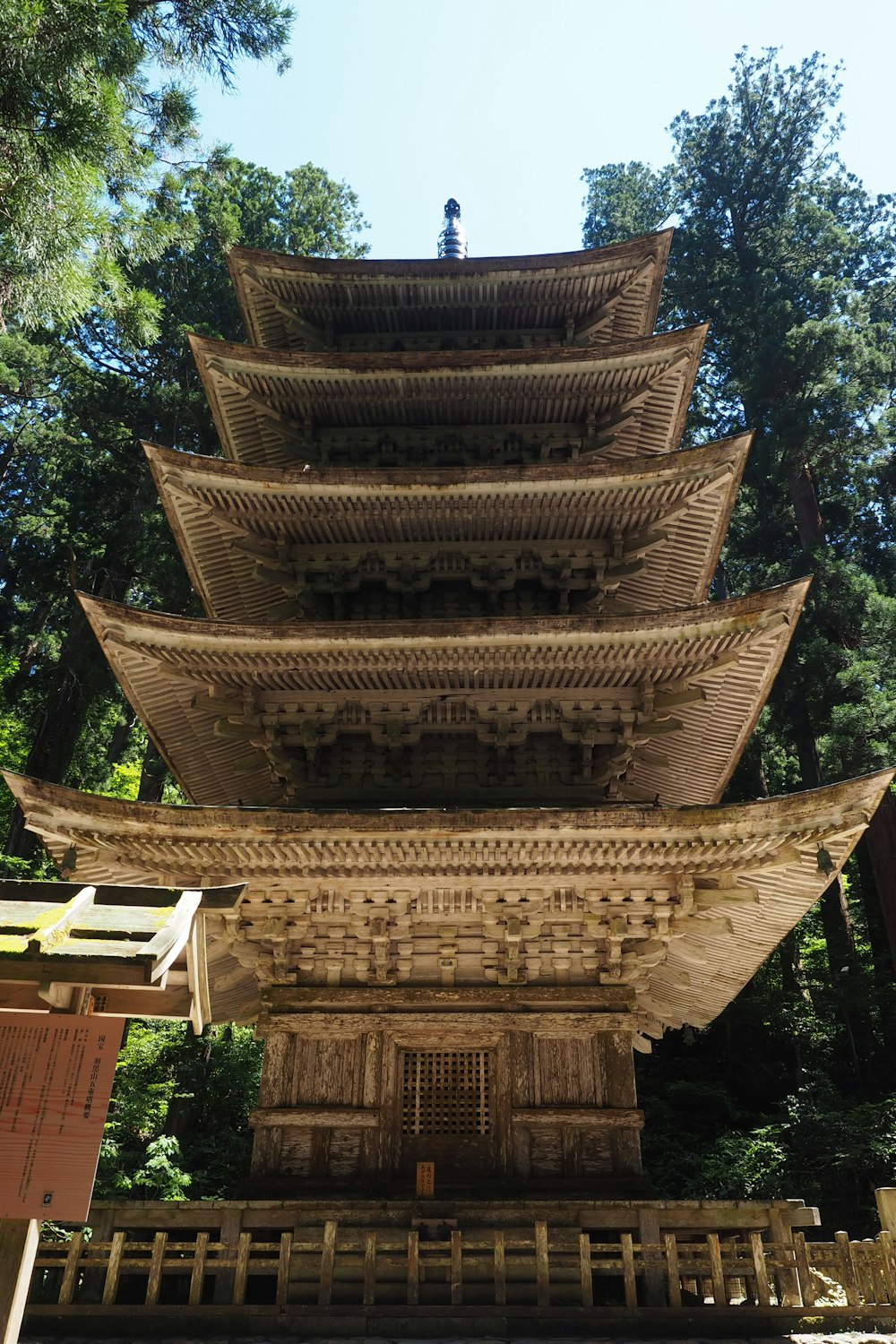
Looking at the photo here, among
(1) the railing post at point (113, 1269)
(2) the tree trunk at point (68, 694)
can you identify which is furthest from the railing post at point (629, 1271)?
(2) the tree trunk at point (68, 694)

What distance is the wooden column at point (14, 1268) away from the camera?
432 cm

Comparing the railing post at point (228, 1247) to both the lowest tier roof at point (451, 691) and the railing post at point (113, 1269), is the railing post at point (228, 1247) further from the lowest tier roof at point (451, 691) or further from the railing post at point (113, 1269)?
the lowest tier roof at point (451, 691)

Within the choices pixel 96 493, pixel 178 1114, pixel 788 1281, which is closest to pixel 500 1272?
pixel 788 1281

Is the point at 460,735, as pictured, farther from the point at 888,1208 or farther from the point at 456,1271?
the point at 888,1208

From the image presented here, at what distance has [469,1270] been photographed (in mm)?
7375

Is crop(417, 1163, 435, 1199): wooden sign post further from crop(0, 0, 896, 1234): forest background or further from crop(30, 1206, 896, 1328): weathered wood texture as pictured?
crop(0, 0, 896, 1234): forest background

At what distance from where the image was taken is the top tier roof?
42.2ft

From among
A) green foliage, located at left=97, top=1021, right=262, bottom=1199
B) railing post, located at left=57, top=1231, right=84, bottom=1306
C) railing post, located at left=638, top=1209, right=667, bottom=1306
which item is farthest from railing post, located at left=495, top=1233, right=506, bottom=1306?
green foliage, located at left=97, top=1021, right=262, bottom=1199

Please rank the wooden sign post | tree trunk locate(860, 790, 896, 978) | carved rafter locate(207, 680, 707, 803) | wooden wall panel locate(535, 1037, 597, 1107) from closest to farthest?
the wooden sign post < wooden wall panel locate(535, 1037, 597, 1107) < carved rafter locate(207, 680, 707, 803) < tree trunk locate(860, 790, 896, 978)

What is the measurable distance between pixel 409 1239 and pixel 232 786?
235 inches

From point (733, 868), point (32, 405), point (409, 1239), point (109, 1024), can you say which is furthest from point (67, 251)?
point (32, 405)

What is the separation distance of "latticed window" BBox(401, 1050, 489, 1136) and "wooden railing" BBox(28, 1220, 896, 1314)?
1.00 m

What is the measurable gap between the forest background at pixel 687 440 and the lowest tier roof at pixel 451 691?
378 cm

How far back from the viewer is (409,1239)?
7.16 metres
